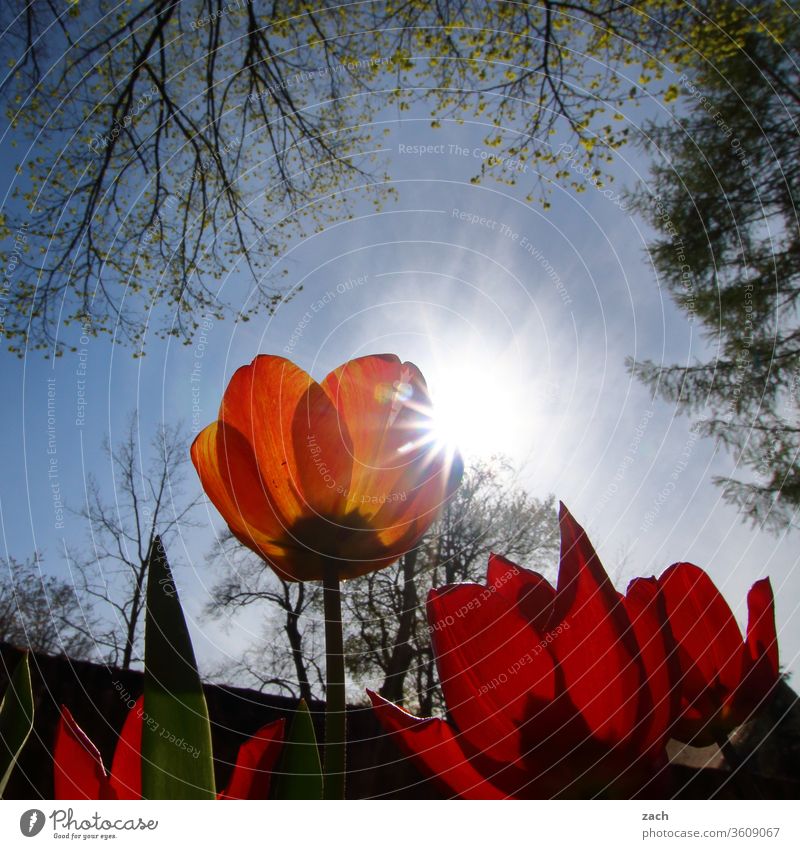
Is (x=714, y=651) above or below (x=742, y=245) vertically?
below

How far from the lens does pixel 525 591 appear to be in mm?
113

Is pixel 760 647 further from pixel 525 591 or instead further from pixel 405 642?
pixel 405 642

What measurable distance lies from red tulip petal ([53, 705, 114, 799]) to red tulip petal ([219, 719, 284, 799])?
0.10 feet

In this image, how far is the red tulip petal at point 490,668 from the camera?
0.11 m

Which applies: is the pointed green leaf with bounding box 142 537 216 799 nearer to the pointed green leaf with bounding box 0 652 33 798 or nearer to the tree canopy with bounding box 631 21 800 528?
the pointed green leaf with bounding box 0 652 33 798

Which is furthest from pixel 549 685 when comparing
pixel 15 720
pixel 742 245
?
pixel 742 245

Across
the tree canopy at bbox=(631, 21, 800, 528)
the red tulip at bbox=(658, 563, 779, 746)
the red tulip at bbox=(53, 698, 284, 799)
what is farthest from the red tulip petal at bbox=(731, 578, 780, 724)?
the tree canopy at bbox=(631, 21, 800, 528)

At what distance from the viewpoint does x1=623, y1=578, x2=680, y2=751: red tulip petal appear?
0.36 feet

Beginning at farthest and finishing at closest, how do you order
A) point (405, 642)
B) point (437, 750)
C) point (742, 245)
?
point (742, 245) < point (405, 642) < point (437, 750)

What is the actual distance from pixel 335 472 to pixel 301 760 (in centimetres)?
6

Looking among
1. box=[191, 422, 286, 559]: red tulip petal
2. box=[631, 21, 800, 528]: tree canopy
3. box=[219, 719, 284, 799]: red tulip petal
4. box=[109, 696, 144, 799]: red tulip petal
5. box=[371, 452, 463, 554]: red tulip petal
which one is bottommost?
box=[219, 719, 284, 799]: red tulip petal

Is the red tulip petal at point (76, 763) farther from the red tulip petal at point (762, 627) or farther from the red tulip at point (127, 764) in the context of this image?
the red tulip petal at point (762, 627)
